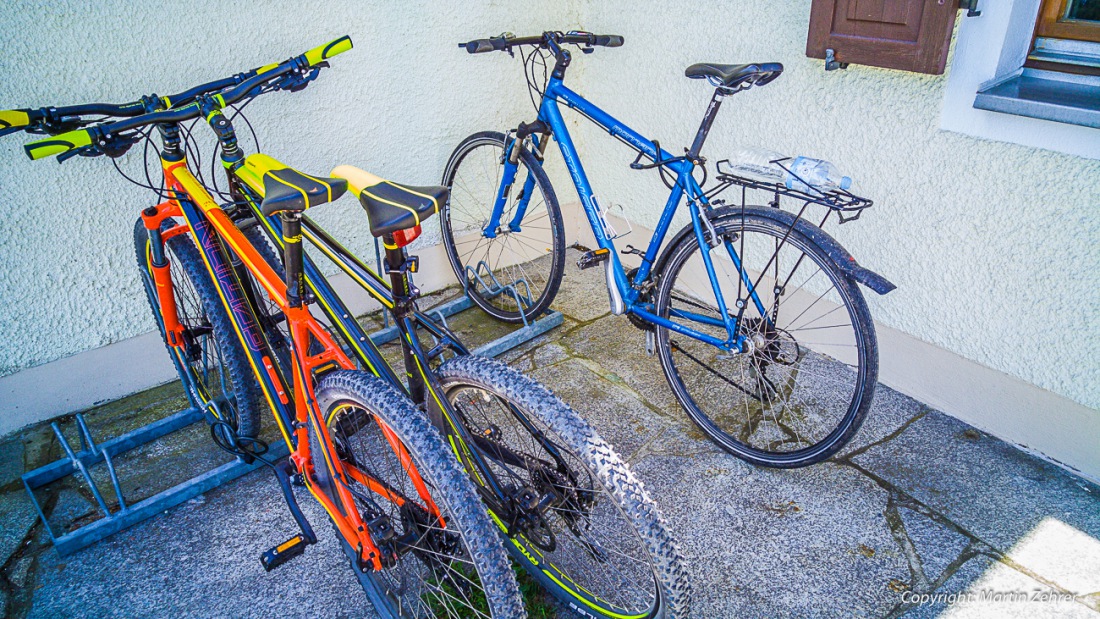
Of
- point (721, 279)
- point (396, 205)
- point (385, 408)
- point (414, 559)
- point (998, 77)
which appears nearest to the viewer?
point (396, 205)

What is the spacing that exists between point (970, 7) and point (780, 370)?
161 cm

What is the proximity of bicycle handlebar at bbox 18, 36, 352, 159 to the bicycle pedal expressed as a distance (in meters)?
1.35

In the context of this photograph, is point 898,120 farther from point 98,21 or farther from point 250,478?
point 98,21

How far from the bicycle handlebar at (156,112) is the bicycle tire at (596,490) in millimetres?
1173

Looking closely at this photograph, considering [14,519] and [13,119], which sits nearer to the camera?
[13,119]

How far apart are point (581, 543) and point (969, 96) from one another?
2.04 metres

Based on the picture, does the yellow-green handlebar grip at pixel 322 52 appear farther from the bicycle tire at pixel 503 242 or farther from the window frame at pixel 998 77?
the window frame at pixel 998 77

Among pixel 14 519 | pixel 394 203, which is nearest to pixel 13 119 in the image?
pixel 394 203

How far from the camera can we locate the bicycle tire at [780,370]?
2.39m

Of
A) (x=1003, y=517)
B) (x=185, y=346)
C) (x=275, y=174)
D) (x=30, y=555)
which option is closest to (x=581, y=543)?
(x=275, y=174)

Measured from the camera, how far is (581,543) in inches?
84.0

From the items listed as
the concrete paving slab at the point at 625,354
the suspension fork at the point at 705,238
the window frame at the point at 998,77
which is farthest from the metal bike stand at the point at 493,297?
the window frame at the point at 998,77

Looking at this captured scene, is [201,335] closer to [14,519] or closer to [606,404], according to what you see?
[14,519]

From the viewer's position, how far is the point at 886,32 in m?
2.56
